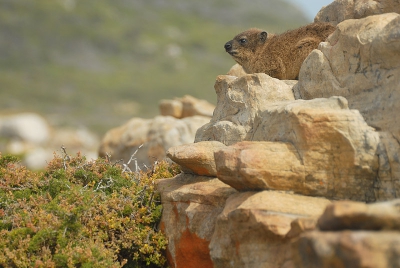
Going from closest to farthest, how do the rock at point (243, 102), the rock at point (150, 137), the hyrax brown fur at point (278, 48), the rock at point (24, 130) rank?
1. the rock at point (243, 102)
2. the hyrax brown fur at point (278, 48)
3. the rock at point (150, 137)
4. the rock at point (24, 130)

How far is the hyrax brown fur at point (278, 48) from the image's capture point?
9609mm

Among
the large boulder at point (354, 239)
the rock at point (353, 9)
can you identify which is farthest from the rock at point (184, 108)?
the large boulder at point (354, 239)

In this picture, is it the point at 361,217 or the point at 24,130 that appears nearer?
the point at 361,217

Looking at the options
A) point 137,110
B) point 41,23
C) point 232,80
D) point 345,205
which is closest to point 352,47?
point 232,80

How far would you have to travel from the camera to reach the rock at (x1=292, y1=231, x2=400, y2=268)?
3908mm

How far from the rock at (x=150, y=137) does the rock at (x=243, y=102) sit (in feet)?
19.4

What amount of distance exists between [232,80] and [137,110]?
7188 cm

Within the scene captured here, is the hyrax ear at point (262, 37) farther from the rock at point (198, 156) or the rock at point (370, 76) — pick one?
the rock at point (198, 156)

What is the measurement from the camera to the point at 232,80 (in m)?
8.42

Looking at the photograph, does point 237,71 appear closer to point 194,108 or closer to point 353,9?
point 353,9

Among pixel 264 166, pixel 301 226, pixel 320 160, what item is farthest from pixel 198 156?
pixel 301 226

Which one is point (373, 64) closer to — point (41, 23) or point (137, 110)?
point (137, 110)

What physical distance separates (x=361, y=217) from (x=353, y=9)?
587cm

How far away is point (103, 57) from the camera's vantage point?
10100 centimetres
